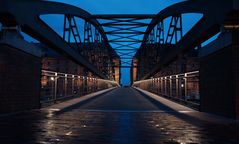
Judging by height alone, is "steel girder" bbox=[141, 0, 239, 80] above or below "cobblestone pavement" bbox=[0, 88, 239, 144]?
above

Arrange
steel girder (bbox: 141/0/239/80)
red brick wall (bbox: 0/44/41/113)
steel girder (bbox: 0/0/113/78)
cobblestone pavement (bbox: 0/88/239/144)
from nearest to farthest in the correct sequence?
cobblestone pavement (bbox: 0/88/239/144)
red brick wall (bbox: 0/44/41/113)
steel girder (bbox: 141/0/239/80)
steel girder (bbox: 0/0/113/78)

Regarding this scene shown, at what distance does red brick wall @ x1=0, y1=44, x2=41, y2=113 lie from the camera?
8469 mm

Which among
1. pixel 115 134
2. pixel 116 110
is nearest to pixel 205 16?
pixel 116 110

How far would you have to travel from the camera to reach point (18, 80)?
9242 millimetres

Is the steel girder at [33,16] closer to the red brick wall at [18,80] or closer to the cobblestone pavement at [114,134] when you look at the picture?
the red brick wall at [18,80]

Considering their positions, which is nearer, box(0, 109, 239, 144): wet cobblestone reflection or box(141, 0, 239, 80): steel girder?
box(0, 109, 239, 144): wet cobblestone reflection

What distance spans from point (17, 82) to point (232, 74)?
733 centimetres

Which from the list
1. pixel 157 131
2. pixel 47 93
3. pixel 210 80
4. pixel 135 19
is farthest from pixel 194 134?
pixel 135 19

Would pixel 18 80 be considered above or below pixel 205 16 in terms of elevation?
below

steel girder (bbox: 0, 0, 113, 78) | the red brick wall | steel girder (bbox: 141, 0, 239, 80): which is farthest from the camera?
steel girder (bbox: 0, 0, 113, 78)

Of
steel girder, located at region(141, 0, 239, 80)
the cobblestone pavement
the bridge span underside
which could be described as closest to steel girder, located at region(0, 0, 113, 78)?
the bridge span underside

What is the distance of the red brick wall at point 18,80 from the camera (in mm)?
8469

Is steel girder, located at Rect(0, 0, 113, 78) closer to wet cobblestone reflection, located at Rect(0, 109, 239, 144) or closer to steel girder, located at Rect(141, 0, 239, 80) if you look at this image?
wet cobblestone reflection, located at Rect(0, 109, 239, 144)

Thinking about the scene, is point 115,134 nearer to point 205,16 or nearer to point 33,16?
point 205,16
